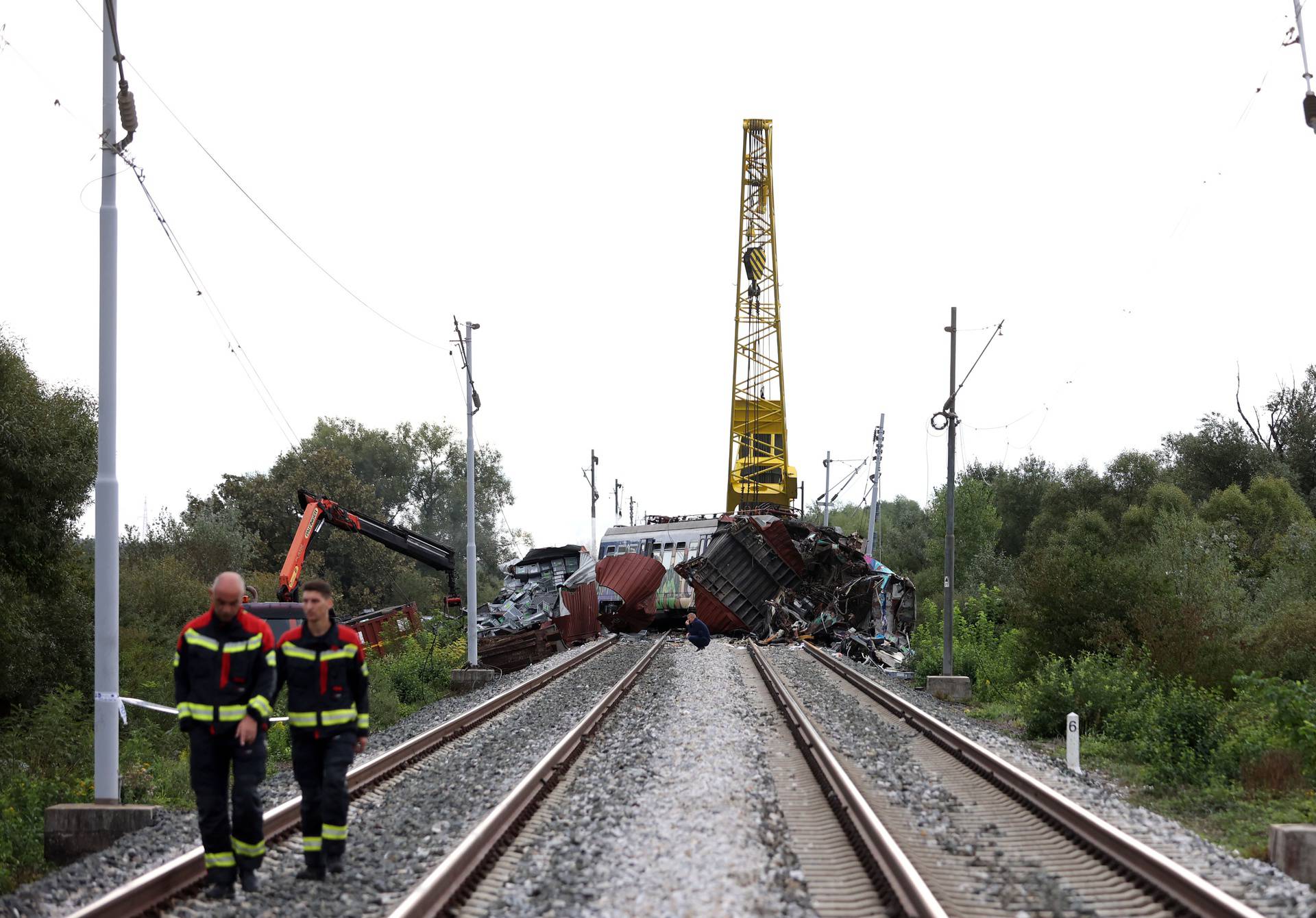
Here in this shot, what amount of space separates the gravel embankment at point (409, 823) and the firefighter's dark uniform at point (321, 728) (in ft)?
1.03

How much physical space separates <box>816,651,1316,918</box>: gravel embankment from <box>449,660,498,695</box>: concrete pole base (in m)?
11.4

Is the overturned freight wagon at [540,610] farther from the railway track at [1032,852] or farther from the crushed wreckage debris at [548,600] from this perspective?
the railway track at [1032,852]

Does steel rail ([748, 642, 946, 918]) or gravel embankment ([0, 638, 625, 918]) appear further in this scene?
gravel embankment ([0, 638, 625, 918])

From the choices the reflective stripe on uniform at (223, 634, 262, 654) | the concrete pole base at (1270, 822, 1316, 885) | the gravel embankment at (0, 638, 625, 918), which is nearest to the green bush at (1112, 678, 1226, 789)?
the concrete pole base at (1270, 822, 1316, 885)

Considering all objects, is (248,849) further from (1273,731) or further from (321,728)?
(1273,731)

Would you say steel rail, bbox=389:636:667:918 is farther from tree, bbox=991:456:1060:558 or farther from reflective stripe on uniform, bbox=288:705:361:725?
tree, bbox=991:456:1060:558

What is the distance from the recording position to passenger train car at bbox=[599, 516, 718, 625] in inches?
1519

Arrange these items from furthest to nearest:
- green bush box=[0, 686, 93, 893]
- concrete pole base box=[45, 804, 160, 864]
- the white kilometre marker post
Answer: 1. the white kilometre marker post
2. green bush box=[0, 686, 93, 893]
3. concrete pole base box=[45, 804, 160, 864]

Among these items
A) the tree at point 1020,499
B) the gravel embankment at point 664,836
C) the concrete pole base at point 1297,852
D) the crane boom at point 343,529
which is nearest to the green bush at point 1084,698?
the gravel embankment at point 664,836

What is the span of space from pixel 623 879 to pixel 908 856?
6.85 feet

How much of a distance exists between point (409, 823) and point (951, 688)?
602 inches

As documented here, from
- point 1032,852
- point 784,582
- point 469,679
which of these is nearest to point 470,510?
point 469,679

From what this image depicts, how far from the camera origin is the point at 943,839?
830 centimetres

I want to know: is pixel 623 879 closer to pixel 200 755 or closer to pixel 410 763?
pixel 200 755
